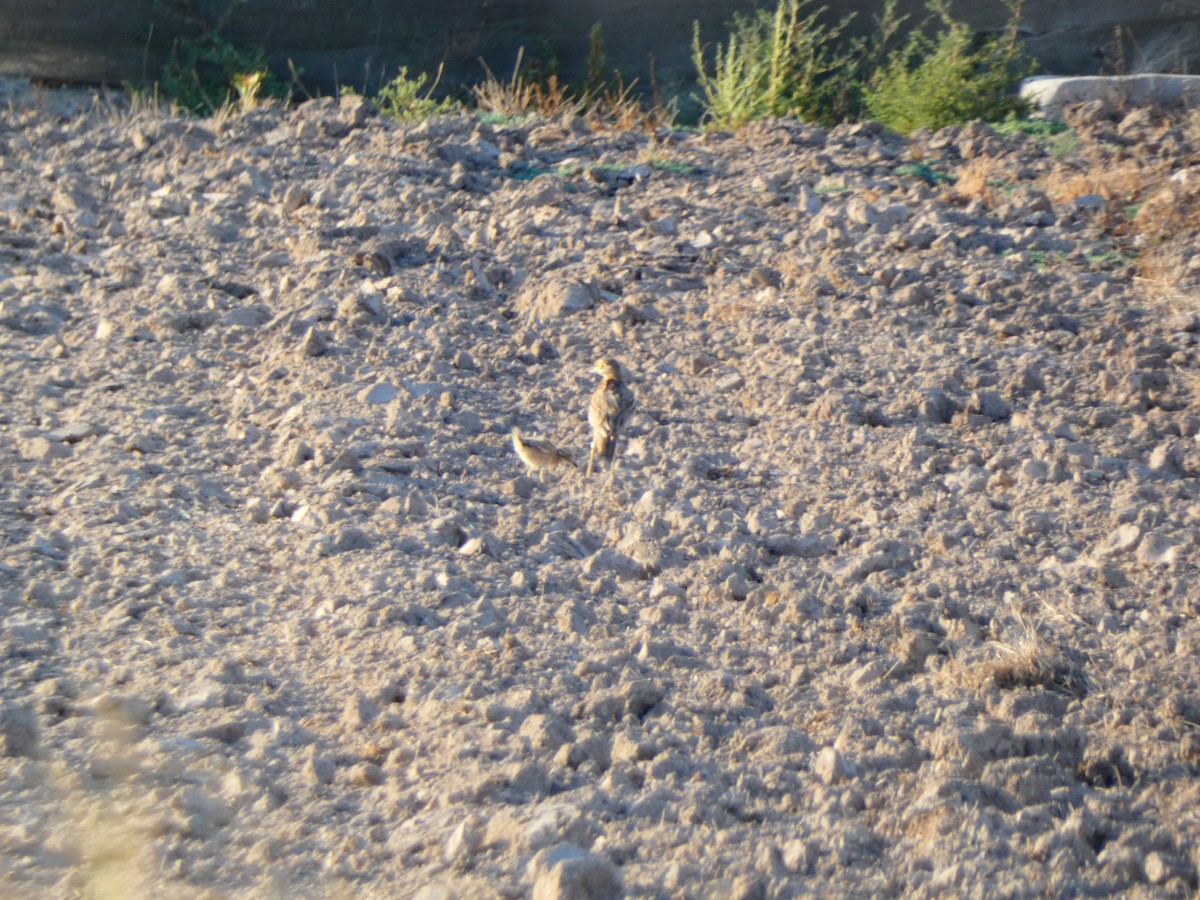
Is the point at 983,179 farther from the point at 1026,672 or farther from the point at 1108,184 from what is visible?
the point at 1026,672

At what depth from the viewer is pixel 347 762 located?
341 centimetres

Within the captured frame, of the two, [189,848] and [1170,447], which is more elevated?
[1170,447]

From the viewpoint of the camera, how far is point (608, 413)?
5172mm

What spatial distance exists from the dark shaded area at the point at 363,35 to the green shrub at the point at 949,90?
2287mm

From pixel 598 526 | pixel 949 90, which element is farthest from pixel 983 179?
pixel 598 526

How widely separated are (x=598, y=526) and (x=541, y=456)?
1.63 feet

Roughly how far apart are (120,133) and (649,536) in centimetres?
610

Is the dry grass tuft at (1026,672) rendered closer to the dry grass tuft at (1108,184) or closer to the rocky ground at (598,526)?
the rocky ground at (598,526)

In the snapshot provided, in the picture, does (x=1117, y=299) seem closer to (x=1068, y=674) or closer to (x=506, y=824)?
(x=1068, y=674)

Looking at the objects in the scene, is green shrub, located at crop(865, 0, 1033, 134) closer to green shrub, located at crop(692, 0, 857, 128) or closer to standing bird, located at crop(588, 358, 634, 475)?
green shrub, located at crop(692, 0, 857, 128)

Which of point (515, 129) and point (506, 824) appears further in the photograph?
point (515, 129)

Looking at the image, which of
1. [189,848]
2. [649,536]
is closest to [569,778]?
[189,848]

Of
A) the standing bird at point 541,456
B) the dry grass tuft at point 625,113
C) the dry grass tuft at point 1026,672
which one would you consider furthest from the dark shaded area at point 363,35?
the dry grass tuft at point 1026,672

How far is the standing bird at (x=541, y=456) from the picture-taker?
511 cm
